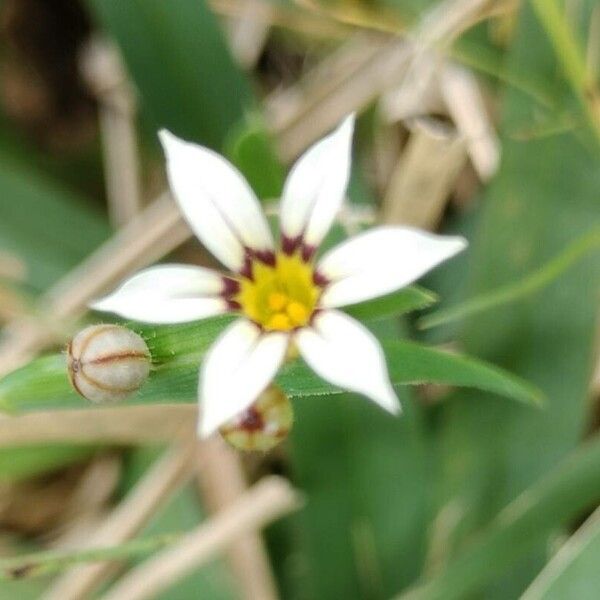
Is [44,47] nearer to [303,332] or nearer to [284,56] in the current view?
[284,56]

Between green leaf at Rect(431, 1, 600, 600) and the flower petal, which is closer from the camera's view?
the flower petal

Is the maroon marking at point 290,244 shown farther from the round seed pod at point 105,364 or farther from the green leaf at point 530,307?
the green leaf at point 530,307

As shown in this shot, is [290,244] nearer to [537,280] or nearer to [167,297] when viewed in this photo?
[167,297]

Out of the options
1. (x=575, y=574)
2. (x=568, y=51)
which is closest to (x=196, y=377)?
(x=575, y=574)

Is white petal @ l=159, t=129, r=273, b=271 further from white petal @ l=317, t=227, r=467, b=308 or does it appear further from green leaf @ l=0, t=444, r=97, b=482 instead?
green leaf @ l=0, t=444, r=97, b=482

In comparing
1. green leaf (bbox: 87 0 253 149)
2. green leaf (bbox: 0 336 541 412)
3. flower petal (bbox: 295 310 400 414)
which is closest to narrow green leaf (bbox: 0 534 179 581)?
green leaf (bbox: 0 336 541 412)

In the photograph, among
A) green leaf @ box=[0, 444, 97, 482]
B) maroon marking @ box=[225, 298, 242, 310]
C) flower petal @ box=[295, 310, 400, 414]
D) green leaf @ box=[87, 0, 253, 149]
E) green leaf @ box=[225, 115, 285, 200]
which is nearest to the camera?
flower petal @ box=[295, 310, 400, 414]

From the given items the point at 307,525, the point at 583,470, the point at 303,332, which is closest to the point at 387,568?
the point at 307,525
